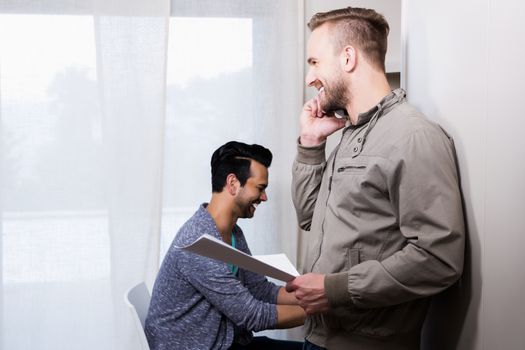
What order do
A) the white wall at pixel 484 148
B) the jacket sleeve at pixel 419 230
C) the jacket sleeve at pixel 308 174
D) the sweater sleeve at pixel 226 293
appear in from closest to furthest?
the white wall at pixel 484 148 → the jacket sleeve at pixel 419 230 → the jacket sleeve at pixel 308 174 → the sweater sleeve at pixel 226 293

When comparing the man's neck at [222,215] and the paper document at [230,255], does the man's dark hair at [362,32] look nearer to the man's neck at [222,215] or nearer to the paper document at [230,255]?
the paper document at [230,255]

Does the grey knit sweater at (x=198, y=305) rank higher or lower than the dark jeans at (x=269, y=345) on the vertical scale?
higher

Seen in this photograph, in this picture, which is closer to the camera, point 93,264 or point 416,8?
point 416,8

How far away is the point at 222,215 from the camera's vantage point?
1.98 metres

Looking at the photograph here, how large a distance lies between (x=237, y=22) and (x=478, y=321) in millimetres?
1764

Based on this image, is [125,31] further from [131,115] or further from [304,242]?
[304,242]

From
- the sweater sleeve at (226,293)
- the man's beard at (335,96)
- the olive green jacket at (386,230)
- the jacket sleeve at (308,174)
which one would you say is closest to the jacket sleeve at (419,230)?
the olive green jacket at (386,230)

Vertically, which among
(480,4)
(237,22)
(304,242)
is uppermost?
(237,22)

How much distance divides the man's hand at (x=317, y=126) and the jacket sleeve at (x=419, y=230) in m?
0.42

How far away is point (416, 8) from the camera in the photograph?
154cm

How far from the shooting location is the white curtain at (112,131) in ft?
8.31

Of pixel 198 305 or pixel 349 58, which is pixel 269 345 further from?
pixel 349 58

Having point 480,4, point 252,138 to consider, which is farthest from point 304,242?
point 480,4

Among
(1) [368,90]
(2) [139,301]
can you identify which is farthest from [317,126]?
(2) [139,301]
